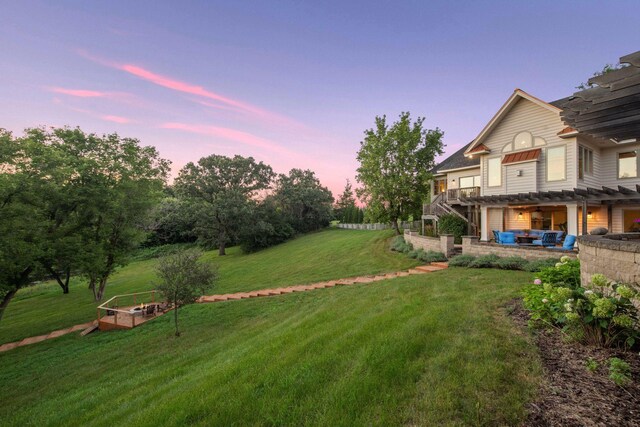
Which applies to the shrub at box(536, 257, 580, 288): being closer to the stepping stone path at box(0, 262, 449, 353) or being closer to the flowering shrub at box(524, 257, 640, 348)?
the flowering shrub at box(524, 257, 640, 348)

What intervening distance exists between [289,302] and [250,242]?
94.3 ft

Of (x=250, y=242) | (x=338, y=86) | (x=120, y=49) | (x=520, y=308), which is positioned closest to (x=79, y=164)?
(x=120, y=49)

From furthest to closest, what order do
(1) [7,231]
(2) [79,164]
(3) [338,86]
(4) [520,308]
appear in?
(3) [338,86], (2) [79,164], (1) [7,231], (4) [520,308]

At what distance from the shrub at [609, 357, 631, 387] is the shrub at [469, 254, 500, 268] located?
8.73 m

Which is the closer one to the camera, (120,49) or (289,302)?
(289,302)

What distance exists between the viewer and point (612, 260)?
14.0 feet

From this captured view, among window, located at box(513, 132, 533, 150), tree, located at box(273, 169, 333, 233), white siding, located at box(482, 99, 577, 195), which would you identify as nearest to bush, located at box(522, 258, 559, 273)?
white siding, located at box(482, 99, 577, 195)

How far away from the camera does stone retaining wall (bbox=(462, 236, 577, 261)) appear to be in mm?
10357

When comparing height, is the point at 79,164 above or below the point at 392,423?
above

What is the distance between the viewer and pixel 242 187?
4031 cm

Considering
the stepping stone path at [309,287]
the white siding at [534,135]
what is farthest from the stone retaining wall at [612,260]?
the white siding at [534,135]

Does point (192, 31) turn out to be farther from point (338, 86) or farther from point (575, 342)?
point (575, 342)

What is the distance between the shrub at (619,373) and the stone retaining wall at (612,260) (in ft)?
4.85

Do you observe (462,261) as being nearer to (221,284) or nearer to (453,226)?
(453,226)
